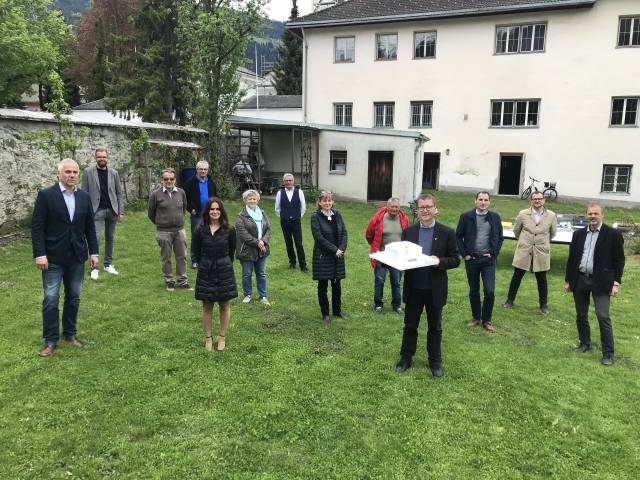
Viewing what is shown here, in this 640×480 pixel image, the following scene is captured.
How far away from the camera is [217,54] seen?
17.8m

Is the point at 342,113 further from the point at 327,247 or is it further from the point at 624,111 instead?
the point at 327,247

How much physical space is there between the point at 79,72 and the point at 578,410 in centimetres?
4166

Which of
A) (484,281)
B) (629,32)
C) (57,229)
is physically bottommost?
(484,281)

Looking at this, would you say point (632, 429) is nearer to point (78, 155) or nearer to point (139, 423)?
point (139, 423)

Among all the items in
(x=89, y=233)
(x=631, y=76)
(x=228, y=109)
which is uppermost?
(x=631, y=76)

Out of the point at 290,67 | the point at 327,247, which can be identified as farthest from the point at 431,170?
the point at 290,67

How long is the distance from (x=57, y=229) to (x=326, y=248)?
3.08 meters

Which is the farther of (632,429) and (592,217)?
(592,217)

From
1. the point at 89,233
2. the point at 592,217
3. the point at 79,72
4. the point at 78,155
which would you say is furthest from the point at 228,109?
the point at 79,72

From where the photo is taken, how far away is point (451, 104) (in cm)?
2289

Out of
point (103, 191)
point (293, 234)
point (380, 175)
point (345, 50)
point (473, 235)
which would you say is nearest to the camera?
point (473, 235)

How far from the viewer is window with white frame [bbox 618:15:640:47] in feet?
64.7

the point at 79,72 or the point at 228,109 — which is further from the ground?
the point at 79,72

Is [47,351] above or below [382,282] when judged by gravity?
below
